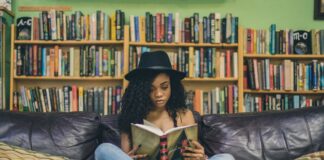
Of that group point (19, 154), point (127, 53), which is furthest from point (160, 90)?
point (127, 53)

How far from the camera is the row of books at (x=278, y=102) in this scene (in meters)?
3.16

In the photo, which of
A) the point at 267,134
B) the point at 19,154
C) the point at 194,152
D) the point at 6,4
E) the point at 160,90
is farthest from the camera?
the point at 6,4

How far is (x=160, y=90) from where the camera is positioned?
6.40 ft

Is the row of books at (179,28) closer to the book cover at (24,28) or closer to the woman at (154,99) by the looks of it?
the book cover at (24,28)

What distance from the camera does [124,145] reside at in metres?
1.86

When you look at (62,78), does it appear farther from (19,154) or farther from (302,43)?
(302,43)

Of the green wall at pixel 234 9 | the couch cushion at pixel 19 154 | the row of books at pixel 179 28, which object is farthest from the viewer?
the green wall at pixel 234 9

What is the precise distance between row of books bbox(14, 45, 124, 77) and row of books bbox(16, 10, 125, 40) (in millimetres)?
96

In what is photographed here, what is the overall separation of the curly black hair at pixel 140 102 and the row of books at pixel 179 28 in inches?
41.7

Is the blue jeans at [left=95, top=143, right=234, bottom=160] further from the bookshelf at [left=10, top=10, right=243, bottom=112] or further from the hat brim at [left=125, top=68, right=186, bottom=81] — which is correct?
the bookshelf at [left=10, top=10, right=243, bottom=112]

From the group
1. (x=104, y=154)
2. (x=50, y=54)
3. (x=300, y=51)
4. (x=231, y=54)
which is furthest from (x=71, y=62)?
(x=300, y=51)

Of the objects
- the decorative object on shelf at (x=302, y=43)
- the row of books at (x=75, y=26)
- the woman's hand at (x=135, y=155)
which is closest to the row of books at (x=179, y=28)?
the row of books at (x=75, y=26)

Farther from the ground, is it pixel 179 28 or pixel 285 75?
pixel 179 28

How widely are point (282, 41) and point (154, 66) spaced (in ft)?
5.09
